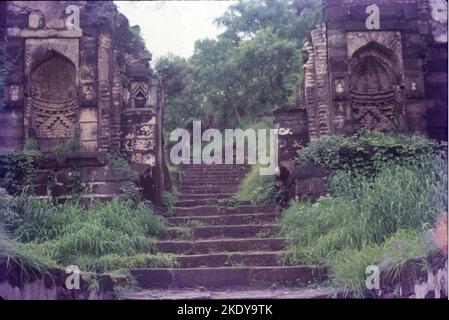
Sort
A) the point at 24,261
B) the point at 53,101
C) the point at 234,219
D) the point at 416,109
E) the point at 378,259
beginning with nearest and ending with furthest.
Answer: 1. the point at 24,261
2. the point at 378,259
3. the point at 234,219
4. the point at 53,101
5. the point at 416,109

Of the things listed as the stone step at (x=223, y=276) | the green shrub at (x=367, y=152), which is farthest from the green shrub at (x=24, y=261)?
the green shrub at (x=367, y=152)

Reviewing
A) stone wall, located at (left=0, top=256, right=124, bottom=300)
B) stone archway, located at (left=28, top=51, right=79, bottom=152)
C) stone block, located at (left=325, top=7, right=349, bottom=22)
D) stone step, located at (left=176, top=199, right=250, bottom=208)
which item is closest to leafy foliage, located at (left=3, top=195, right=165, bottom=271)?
stone wall, located at (left=0, top=256, right=124, bottom=300)

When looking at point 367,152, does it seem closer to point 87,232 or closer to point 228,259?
point 228,259

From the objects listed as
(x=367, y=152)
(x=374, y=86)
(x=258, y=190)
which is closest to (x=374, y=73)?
(x=374, y=86)

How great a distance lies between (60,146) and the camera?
30.4ft

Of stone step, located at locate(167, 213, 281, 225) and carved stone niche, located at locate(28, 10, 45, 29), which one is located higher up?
carved stone niche, located at locate(28, 10, 45, 29)

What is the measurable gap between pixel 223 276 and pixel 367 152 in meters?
3.07

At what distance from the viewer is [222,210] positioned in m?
9.56

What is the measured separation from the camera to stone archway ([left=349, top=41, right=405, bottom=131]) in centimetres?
1003

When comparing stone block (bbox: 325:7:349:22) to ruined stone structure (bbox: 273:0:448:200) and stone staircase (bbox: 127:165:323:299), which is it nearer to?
ruined stone structure (bbox: 273:0:448:200)

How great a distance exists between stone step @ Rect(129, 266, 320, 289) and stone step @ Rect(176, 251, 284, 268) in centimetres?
46

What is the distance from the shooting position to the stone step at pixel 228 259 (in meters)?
6.90

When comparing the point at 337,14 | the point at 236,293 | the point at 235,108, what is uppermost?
the point at 337,14

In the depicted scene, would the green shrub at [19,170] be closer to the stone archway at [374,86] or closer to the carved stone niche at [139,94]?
the carved stone niche at [139,94]
